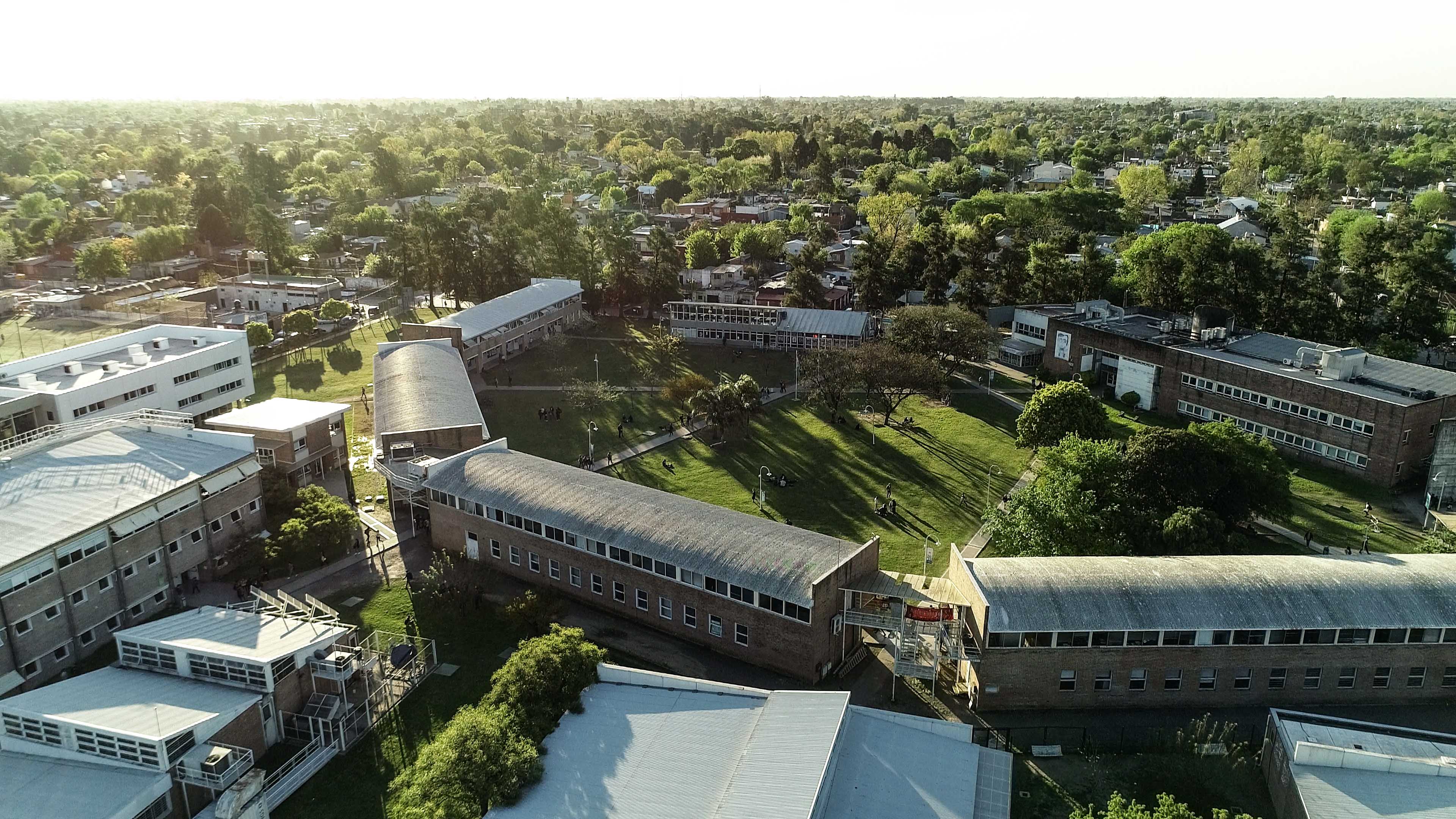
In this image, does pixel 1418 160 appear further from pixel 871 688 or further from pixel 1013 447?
pixel 871 688

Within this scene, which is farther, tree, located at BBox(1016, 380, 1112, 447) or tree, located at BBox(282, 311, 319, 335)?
tree, located at BBox(282, 311, 319, 335)

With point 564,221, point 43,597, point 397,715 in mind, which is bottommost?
point 397,715

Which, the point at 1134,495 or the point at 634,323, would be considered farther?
the point at 634,323

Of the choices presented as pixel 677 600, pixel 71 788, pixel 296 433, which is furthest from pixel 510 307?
pixel 71 788

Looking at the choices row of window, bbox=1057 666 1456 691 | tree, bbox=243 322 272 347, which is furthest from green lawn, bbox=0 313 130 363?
row of window, bbox=1057 666 1456 691

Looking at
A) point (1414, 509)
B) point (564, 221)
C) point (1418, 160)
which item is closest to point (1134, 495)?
point (1414, 509)

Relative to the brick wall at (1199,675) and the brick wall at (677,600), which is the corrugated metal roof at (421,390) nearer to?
the brick wall at (677,600)

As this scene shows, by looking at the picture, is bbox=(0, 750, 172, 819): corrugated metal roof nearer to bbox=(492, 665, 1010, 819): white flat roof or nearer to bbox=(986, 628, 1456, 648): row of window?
bbox=(492, 665, 1010, 819): white flat roof

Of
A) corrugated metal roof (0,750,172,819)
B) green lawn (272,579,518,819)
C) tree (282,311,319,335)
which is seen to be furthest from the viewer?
tree (282,311,319,335)
